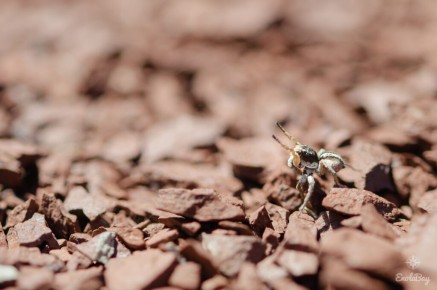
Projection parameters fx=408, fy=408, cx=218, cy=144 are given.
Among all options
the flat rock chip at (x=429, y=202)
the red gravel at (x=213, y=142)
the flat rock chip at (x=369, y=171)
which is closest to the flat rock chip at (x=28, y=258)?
the red gravel at (x=213, y=142)

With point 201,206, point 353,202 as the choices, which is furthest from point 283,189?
point 201,206

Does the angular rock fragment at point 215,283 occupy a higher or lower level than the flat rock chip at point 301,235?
lower

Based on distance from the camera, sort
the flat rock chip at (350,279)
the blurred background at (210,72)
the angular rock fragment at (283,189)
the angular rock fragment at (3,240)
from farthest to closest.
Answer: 1. the blurred background at (210,72)
2. the angular rock fragment at (283,189)
3. the angular rock fragment at (3,240)
4. the flat rock chip at (350,279)

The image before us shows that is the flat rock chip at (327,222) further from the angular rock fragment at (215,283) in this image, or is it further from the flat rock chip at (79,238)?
the flat rock chip at (79,238)

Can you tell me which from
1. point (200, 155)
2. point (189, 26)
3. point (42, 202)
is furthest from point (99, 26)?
point (42, 202)

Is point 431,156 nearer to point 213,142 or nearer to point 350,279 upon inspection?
point 350,279

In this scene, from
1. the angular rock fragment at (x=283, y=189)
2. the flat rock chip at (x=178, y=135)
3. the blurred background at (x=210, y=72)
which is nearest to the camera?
the angular rock fragment at (x=283, y=189)

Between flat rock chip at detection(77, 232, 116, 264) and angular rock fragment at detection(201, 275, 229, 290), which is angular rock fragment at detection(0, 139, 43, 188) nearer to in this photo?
flat rock chip at detection(77, 232, 116, 264)

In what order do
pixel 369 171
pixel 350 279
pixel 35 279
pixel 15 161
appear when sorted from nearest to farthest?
pixel 350 279, pixel 35 279, pixel 369 171, pixel 15 161
